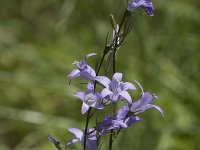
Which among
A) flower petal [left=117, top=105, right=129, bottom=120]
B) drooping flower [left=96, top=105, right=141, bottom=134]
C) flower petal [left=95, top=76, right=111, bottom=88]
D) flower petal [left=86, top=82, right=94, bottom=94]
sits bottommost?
drooping flower [left=96, top=105, right=141, bottom=134]

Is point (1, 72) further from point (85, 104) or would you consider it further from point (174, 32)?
point (85, 104)

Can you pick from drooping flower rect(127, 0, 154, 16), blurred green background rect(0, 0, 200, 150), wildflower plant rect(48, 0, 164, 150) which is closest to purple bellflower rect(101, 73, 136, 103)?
wildflower plant rect(48, 0, 164, 150)

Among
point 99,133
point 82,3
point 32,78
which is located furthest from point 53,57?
point 99,133

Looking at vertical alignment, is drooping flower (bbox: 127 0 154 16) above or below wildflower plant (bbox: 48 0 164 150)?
above

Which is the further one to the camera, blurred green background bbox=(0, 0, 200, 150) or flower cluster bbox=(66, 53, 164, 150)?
blurred green background bbox=(0, 0, 200, 150)

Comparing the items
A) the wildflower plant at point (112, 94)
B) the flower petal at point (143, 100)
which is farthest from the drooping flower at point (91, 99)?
the flower petal at point (143, 100)

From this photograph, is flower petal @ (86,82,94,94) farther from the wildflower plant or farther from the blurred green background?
the blurred green background
